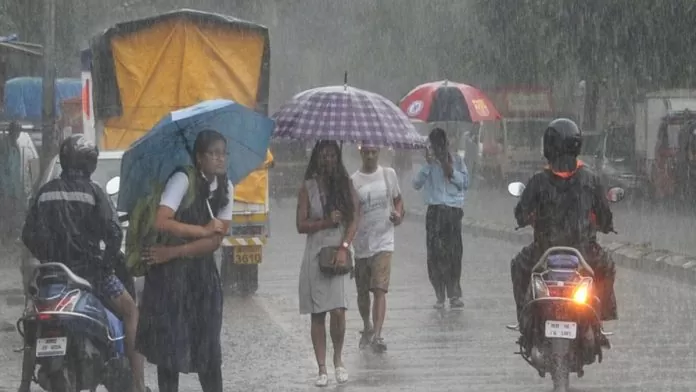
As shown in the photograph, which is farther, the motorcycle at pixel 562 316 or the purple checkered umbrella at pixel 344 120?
the purple checkered umbrella at pixel 344 120

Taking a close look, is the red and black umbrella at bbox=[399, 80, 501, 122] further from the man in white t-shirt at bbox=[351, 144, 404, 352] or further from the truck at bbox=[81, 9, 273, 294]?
the man in white t-shirt at bbox=[351, 144, 404, 352]

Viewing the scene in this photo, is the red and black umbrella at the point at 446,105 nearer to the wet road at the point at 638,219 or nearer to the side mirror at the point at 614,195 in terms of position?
the wet road at the point at 638,219

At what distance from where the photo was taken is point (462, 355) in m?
11.3

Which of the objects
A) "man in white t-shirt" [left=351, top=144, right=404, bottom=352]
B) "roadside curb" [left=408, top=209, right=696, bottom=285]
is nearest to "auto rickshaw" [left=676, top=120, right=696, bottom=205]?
"roadside curb" [left=408, top=209, right=696, bottom=285]

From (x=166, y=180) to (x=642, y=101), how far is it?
28.0 meters

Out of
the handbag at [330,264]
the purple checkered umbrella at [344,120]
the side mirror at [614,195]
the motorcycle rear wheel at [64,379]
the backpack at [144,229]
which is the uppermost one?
the purple checkered umbrella at [344,120]

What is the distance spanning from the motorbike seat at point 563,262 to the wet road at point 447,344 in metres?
1.24

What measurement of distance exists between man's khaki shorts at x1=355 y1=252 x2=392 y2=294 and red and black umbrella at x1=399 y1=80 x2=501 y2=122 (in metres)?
3.27

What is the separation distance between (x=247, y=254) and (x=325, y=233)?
5.94 m

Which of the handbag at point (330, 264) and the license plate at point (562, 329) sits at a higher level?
the handbag at point (330, 264)

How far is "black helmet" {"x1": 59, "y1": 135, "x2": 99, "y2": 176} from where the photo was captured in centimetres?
818

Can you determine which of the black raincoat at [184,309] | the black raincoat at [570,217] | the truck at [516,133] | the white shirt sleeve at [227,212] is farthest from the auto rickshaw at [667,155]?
the black raincoat at [184,309]

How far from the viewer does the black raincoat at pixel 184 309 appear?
7.44m

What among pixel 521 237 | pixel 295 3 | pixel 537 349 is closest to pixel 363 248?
pixel 537 349
